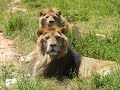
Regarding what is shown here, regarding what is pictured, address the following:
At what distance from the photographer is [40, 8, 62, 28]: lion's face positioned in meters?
11.5

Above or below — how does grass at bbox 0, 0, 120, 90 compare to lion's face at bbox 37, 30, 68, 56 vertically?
below

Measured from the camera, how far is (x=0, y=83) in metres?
8.21

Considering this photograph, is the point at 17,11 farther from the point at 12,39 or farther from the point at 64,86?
the point at 64,86

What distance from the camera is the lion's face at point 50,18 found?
37.6ft

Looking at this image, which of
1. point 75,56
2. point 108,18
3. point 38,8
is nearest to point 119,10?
point 108,18

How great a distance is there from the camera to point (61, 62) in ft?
29.0

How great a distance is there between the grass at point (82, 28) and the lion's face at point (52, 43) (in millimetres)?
500

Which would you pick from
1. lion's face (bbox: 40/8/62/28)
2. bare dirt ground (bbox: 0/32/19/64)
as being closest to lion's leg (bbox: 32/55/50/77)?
bare dirt ground (bbox: 0/32/19/64)

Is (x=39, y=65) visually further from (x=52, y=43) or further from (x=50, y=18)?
(x=50, y=18)

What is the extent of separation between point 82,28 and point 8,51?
2.79 meters

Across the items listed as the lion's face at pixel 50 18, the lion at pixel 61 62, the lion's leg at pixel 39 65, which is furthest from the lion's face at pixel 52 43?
the lion's face at pixel 50 18

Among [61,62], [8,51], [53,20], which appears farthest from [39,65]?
[53,20]

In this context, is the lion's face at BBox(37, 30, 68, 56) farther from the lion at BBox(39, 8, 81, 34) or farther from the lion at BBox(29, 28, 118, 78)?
the lion at BBox(39, 8, 81, 34)

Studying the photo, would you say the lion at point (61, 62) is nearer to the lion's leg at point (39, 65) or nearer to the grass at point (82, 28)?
the lion's leg at point (39, 65)
